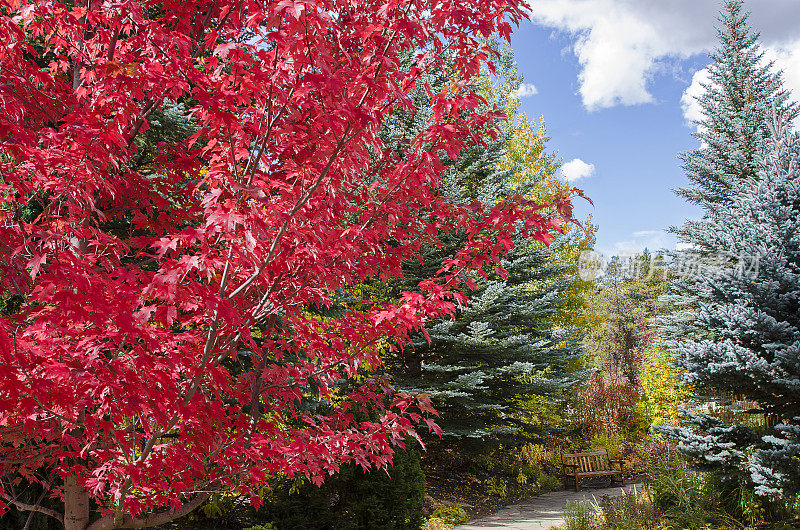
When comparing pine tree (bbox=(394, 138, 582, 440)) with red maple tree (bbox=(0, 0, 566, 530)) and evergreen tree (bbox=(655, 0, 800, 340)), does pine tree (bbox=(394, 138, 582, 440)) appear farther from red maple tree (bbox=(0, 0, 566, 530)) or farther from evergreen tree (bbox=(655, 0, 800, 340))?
red maple tree (bbox=(0, 0, 566, 530))

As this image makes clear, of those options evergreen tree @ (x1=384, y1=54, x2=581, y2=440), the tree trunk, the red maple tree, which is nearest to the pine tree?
evergreen tree @ (x1=384, y1=54, x2=581, y2=440)

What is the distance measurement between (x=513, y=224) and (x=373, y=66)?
3.79 feet

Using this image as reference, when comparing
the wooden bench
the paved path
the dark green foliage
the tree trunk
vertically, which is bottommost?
the paved path

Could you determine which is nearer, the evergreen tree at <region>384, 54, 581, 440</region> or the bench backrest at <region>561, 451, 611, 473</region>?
the evergreen tree at <region>384, 54, 581, 440</region>

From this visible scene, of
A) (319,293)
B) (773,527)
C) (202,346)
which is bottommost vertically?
(773,527)

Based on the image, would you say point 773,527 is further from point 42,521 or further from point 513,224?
point 42,521

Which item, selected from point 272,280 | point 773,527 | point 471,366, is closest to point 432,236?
point 272,280

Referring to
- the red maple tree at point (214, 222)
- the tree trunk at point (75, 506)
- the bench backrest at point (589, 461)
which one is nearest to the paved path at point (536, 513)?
the bench backrest at point (589, 461)

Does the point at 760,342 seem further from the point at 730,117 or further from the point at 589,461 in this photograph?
the point at 730,117

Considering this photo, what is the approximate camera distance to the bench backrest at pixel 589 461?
11.3 meters

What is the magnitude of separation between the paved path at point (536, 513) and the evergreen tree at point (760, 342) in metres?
2.53

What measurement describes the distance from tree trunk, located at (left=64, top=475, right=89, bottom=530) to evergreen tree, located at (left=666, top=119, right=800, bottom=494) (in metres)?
6.39

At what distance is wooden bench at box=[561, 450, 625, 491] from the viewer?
36.2 feet

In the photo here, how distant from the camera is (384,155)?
3234mm
